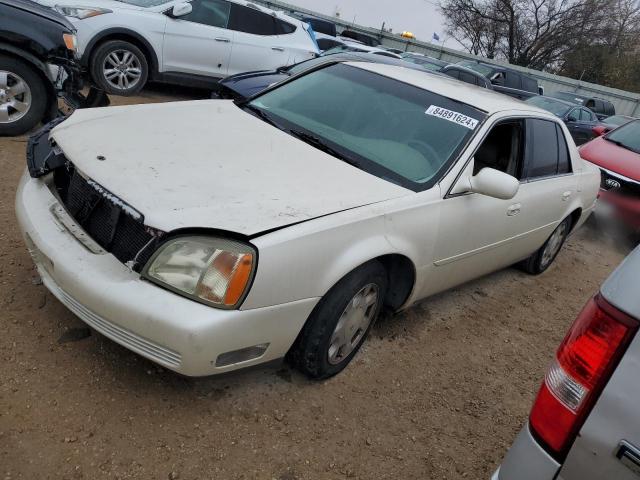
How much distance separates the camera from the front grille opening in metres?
2.27

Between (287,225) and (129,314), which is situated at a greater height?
(287,225)

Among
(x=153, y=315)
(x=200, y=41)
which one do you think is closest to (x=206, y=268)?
(x=153, y=315)

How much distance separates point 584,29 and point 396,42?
1465cm

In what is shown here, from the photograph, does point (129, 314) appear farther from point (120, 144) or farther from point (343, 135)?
point (343, 135)

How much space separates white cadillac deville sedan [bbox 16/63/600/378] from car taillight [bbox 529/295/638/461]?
1078mm

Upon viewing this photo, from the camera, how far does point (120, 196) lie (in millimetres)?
2299

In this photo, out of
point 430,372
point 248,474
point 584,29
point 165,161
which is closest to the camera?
point 248,474

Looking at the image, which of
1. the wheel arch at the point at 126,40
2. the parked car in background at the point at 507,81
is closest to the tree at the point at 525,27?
the parked car in background at the point at 507,81

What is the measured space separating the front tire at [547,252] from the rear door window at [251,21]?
5.66 metres

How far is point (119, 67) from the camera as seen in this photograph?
7.27m

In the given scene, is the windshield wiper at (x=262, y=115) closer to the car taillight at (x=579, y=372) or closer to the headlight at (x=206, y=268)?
the headlight at (x=206, y=268)

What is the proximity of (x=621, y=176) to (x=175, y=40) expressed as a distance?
6152mm

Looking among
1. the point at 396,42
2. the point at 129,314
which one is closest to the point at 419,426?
the point at 129,314

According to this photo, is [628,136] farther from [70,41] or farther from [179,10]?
[70,41]
